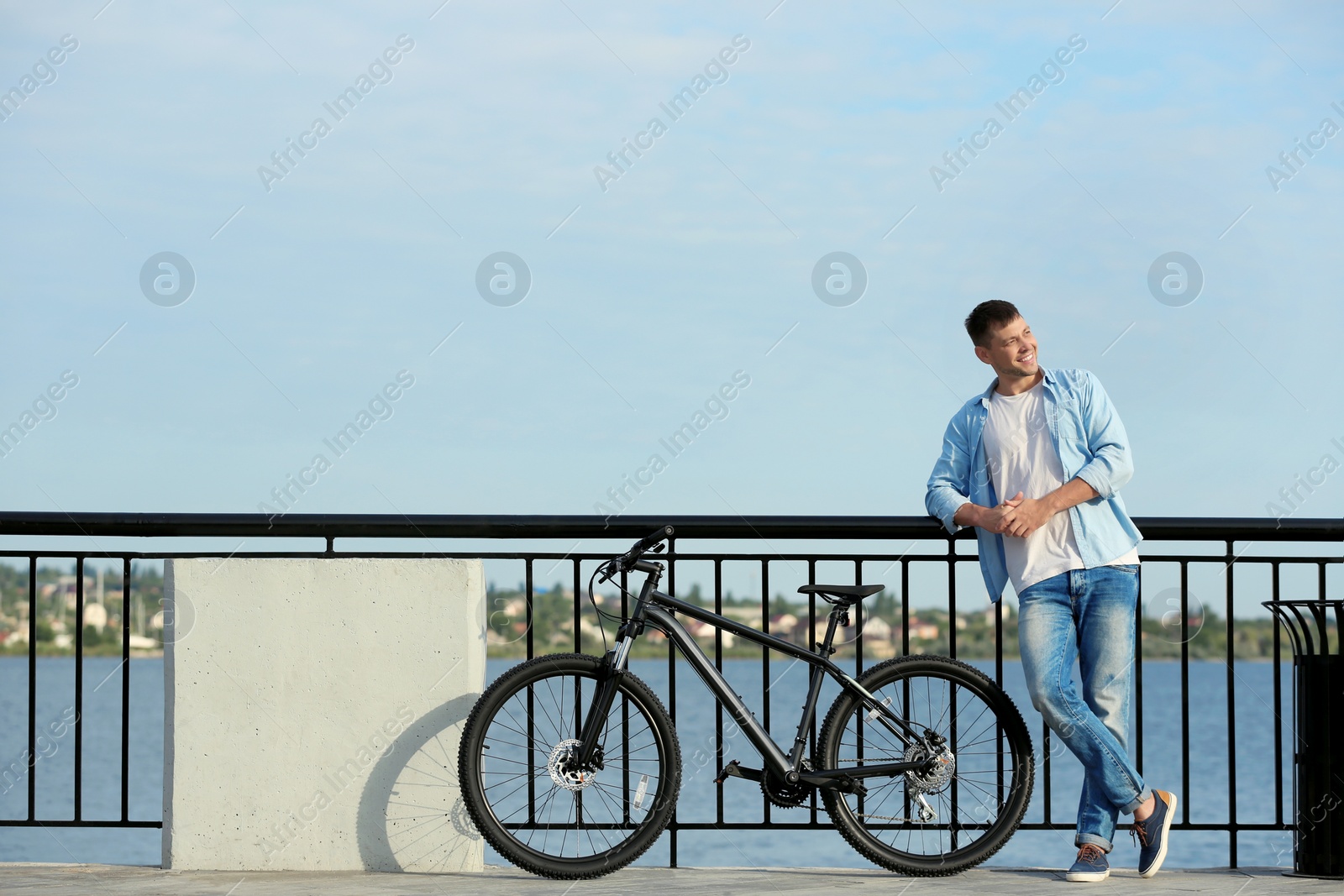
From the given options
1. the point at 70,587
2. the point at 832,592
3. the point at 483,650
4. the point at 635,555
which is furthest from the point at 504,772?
the point at 70,587

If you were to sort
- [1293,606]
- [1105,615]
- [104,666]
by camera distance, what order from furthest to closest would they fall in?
[104,666], [1293,606], [1105,615]

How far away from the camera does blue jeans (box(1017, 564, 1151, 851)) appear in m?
4.27

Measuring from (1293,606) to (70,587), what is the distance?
4516 millimetres

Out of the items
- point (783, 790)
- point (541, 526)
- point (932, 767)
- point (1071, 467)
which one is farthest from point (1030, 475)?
point (541, 526)

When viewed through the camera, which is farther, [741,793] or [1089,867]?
[741,793]

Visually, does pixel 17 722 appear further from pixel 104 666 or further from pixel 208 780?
pixel 208 780

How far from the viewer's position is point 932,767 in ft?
14.5

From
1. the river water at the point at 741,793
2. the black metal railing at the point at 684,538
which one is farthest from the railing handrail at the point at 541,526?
the river water at the point at 741,793

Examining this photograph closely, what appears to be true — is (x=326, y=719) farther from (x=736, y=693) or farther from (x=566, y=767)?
(x=736, y=693)

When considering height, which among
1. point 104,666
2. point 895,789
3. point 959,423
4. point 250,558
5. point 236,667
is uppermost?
point 959,423

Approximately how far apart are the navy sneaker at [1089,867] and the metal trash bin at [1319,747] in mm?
781

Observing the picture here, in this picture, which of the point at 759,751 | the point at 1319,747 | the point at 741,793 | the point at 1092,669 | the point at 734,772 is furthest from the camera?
the point at 741,793

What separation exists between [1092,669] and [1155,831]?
1.88ft

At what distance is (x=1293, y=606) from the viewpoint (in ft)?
15.1
